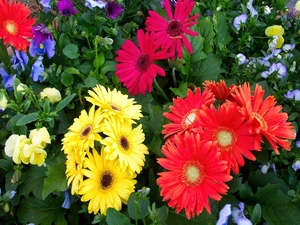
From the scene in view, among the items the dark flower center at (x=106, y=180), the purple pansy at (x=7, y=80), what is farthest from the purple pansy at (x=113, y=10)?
the dark flower center at (x=106, y=180)

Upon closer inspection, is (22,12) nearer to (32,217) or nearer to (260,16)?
(32,217)

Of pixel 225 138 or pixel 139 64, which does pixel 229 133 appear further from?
pixel 139 64

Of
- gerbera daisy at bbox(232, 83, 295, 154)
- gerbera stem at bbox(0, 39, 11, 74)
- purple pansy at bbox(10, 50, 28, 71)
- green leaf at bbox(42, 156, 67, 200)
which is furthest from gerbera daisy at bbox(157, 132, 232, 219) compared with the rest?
gerbera stem at bbox(0, 39, 11, 74)

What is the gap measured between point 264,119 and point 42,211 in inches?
25.8

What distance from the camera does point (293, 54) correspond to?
4.35ft

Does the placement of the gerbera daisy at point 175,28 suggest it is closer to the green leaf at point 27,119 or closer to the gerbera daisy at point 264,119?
the gerbera daisy at point 264,119

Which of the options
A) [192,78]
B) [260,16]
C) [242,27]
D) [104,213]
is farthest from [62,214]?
[260,16]

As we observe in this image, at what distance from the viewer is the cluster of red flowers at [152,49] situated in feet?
3.58

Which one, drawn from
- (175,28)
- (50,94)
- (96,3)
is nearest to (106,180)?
(50,94)

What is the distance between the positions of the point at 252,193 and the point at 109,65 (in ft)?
1.87

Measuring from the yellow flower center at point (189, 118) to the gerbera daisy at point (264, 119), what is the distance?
0.10 metres

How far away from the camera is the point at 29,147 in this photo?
37.6 inches

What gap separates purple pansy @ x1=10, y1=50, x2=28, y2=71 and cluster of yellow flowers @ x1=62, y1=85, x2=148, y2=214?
424 mm

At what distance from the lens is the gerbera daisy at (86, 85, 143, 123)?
902mm
